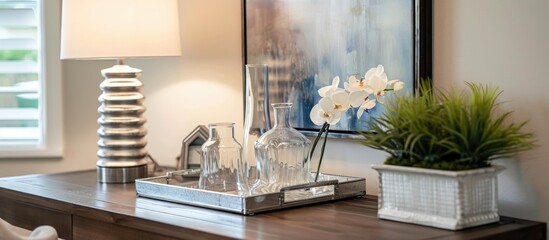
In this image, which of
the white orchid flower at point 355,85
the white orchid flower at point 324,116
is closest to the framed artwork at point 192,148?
the white orchid flower at point 324,116

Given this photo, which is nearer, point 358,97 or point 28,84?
point 358,97

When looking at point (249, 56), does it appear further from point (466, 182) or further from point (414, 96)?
point (466, 182)

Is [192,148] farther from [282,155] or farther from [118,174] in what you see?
[282,155]

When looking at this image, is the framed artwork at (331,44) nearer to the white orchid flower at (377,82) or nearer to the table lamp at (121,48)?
the white orchid flower at (377,82)

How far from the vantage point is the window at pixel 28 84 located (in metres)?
3.04

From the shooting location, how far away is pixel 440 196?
1.65 m

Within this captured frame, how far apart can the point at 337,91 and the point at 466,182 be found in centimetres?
45

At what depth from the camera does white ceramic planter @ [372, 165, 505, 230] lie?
5.33ft

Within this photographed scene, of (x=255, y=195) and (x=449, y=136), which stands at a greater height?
(x=449, y=136)

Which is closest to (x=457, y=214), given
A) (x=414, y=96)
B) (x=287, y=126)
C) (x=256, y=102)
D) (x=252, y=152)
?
(x=414, y=96)

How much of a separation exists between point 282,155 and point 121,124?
0.68 meters

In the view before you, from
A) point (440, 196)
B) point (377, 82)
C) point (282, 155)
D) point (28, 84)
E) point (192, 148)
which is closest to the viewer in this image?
point (440, 196)

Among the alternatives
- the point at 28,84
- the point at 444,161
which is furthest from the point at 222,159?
the point at 28,84

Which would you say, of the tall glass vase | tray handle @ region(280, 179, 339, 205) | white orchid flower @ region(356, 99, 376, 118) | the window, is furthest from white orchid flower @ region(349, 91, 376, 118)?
the window
